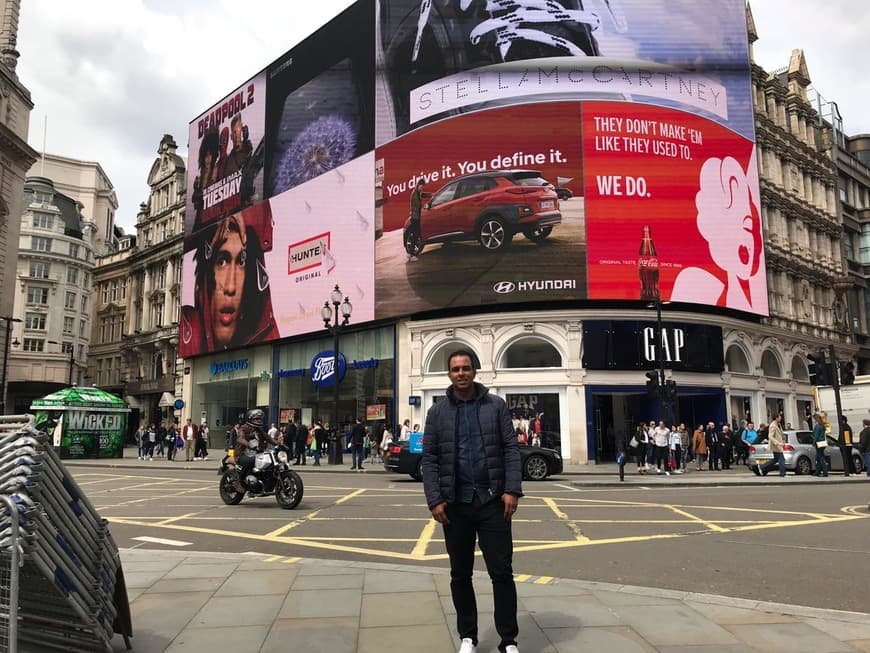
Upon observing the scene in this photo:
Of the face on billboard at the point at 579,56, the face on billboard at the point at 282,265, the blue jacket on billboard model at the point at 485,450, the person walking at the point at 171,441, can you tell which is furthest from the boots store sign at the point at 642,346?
the blue jacket on billboard model at the point at 485,450

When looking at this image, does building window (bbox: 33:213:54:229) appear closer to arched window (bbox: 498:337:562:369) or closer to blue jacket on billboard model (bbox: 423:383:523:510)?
arched window (bbox: 498:337:562:369)

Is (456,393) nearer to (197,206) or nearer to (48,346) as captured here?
(197,206)

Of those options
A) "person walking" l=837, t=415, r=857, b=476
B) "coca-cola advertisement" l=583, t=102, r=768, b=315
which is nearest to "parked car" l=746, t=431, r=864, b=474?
"person walking" l=837, t=415, r=857, b=476

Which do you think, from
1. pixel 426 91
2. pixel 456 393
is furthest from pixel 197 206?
pixel 456 393

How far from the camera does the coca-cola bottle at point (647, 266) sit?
96.3 feet

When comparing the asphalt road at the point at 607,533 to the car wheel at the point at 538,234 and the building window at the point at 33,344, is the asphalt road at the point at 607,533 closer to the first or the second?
the car wheel at the point at 538,234

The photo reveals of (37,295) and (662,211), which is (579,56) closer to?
(662,211)

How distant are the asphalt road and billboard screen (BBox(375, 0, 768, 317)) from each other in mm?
15249

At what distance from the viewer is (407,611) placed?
5.28 metres

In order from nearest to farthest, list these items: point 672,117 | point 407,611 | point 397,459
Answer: point 407,611, point 397,459, point 672,117

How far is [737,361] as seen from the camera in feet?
108

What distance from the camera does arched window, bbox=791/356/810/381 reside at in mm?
36312

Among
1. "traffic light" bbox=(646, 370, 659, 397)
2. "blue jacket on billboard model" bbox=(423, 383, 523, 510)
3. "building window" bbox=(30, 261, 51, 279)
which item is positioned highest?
"building window" bbox=(30, 261, 51, 279)

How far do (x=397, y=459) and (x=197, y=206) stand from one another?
3482cm
